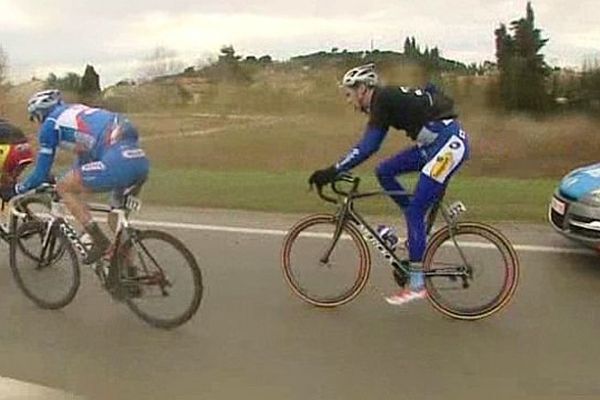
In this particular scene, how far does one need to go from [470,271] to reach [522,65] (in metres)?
17.2

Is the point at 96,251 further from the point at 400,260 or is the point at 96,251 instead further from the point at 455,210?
the point at 455,210

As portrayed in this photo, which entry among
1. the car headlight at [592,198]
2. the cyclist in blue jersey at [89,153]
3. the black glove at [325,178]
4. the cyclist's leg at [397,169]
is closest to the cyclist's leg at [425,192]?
the cyclist's leg at [397,169]

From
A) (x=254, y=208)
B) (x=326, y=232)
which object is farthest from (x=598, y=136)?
(x=326, y=232)

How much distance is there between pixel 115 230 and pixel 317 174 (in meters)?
1.45

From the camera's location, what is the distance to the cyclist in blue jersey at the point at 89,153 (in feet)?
22.6

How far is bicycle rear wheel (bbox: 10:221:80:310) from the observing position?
24.1 feet

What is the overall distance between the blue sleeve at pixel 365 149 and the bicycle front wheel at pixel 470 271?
742mm

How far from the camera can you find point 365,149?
6.99 metres

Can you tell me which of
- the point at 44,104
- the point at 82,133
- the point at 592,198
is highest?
the point at 44,104

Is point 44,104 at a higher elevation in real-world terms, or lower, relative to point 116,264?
higher

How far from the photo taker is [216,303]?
294 inches

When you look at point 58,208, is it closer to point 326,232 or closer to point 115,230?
point 115,230

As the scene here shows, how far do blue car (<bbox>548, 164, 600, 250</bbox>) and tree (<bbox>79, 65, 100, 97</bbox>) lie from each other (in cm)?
1125

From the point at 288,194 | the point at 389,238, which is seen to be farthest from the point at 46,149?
the point at 288,194
